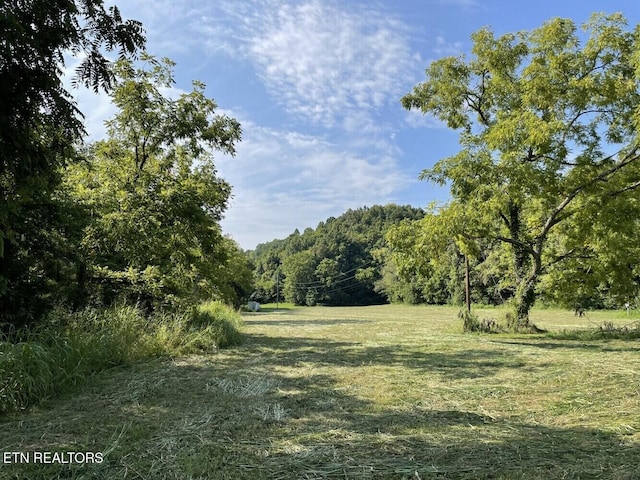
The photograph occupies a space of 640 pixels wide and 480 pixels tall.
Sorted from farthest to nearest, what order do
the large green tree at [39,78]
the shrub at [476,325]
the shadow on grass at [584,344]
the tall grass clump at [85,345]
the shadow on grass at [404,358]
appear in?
the shrub at [476,325] < the shadow on grass at [584,344] < the shadow on grass at [404,358] < the tall grass clump at [85,345] < the large green tree at [39,78]

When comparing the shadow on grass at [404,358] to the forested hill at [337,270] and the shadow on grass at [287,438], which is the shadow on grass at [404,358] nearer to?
the shadow on grass at [287,438]

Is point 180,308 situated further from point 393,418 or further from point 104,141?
point 393,418

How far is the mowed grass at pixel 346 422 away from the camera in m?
2.80

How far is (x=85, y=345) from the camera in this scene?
6.02 metres

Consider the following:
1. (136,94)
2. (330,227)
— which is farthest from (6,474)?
(330,227)

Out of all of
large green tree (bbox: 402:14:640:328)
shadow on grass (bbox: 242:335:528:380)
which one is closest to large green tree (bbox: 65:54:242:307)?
shadow on grass (bbox: 242:335:528:380)

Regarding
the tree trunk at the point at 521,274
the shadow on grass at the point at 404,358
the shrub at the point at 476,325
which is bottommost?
the shadow on grass at the point at 404,358

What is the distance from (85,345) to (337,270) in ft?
250

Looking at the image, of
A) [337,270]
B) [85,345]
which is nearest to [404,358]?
[85,345]

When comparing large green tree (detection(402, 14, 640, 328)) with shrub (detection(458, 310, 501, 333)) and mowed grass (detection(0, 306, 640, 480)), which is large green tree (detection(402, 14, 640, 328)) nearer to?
shrub (detection(458, 310, 501, 333))

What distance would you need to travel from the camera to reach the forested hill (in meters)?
77.4

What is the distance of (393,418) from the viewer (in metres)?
3.89

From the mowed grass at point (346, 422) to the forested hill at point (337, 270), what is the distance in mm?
63583

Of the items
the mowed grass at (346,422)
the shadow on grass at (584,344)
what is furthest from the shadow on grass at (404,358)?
the shadow on grass at (584,344)
